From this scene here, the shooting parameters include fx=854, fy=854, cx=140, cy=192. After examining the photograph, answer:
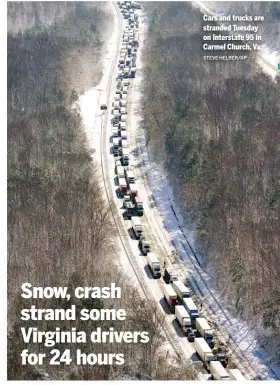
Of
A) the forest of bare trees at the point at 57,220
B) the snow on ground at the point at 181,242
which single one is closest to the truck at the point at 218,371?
the forest of bare trees at the point at 57,220

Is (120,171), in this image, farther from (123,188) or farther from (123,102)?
(123,102)

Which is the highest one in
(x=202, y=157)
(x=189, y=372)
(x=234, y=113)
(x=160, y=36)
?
(x=160, y=36)

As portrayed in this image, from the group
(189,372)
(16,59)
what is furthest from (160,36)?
(189,372)

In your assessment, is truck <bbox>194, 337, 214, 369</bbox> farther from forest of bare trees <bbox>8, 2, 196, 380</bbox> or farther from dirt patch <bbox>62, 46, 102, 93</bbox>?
dirt patch <bbox>62, 46, 102, 93</bbox>

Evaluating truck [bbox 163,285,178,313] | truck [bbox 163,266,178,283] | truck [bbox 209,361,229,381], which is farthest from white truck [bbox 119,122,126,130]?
truck [bbox 209,361,229,381]

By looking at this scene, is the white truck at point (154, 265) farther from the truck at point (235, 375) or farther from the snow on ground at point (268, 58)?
the snow on ground at point (268, 58)

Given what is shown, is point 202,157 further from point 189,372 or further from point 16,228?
point 189,372
